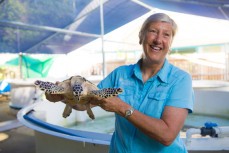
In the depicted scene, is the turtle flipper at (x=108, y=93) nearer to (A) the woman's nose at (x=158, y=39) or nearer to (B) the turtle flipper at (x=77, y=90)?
(B) the turtle flipper at (x=77, y=90)

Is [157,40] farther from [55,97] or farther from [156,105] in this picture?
[55,97]

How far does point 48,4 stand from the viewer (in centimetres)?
500

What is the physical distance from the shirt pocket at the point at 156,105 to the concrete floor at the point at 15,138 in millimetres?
2715

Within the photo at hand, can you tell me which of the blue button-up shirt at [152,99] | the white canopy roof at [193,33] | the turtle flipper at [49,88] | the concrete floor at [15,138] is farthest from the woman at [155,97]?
the white canopy roof at [193,33]

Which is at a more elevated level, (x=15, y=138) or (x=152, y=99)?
(x=152, y=99)

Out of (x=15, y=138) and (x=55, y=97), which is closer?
(x=55, y=97)

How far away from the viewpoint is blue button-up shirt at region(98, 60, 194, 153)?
890 mm

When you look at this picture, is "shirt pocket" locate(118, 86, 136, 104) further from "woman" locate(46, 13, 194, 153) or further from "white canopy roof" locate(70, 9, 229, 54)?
"white canopy roof" locate(70, 9, 229, 54)

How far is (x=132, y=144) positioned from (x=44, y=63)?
6.15m

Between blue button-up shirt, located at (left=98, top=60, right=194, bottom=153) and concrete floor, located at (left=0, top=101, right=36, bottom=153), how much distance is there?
2619mm

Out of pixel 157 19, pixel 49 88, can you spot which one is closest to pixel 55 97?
pixel 49 88

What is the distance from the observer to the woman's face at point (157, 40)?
913 mm

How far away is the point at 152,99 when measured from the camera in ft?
2.99

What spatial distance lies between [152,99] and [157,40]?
22 cm
